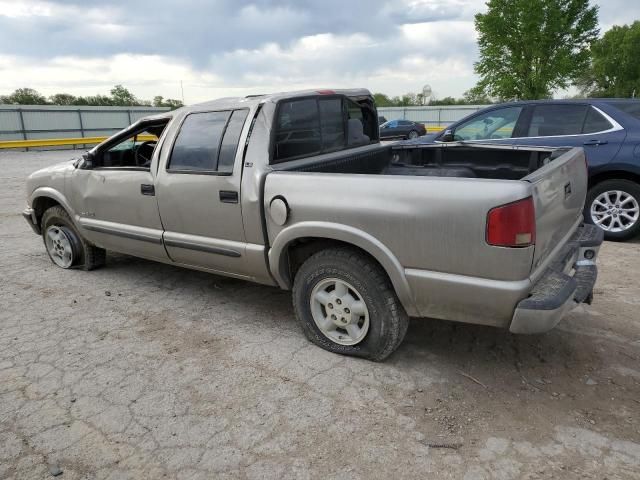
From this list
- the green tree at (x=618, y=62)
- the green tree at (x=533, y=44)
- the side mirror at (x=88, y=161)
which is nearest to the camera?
the side mirror at (x=88, y=161)

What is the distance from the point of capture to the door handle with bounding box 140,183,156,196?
404 cm

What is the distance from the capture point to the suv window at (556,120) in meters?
5.89

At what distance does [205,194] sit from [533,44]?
3222 cm

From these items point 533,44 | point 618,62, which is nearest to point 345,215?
point 533,44

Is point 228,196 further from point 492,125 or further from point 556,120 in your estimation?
point 556,120

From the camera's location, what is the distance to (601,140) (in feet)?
18.6

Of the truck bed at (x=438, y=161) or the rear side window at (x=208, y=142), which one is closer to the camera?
the rear side window at (x=208, y=142)

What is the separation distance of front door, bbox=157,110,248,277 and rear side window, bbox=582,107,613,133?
4.37m

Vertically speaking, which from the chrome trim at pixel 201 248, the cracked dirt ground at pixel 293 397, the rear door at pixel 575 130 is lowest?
the cracked dirt ground at pixel 293 397

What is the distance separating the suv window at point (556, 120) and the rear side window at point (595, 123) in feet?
0.17

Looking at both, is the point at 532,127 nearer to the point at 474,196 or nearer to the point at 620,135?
the point at 620,135

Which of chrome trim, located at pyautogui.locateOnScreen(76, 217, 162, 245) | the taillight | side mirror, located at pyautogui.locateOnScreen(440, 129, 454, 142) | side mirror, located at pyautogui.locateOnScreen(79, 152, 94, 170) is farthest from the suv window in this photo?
side mirror, located at pyautogui.locateOnScreen(79, 152, 94, 170)

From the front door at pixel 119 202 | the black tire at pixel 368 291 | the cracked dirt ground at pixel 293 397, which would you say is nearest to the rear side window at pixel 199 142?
the front door at pixel 119 202

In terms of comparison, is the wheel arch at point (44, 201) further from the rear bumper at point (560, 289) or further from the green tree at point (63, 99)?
the green tree at point (63, 99)
